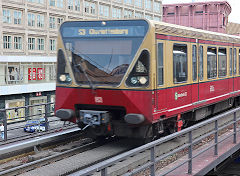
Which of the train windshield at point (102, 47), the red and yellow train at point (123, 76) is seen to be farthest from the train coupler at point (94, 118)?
the train windshield at point (102, 47)

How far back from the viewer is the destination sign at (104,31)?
923 cm

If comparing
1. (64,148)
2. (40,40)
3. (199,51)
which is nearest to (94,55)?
(64,148)

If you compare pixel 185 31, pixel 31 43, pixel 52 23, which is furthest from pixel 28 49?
pixel 185 31

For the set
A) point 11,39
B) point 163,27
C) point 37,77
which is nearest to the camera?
point 163,27

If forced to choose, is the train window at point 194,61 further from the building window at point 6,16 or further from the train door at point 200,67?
the building window at point 6,16

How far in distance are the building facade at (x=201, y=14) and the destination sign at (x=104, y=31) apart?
258ft

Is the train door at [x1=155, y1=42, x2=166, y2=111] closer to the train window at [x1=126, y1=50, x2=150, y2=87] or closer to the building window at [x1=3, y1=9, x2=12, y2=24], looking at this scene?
the train window at [x1=126, y1=50, x2=150, y2=87]

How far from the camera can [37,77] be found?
41969 millimetres

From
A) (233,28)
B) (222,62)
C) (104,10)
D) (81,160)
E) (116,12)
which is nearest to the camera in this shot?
(81,160)

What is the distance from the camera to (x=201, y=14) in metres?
86.8

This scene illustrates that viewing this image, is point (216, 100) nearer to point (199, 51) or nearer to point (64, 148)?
point (199, 51)

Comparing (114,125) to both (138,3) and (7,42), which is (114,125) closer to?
(7,42)

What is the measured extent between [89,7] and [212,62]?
3804cm

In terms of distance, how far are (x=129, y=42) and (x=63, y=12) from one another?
37.5m
